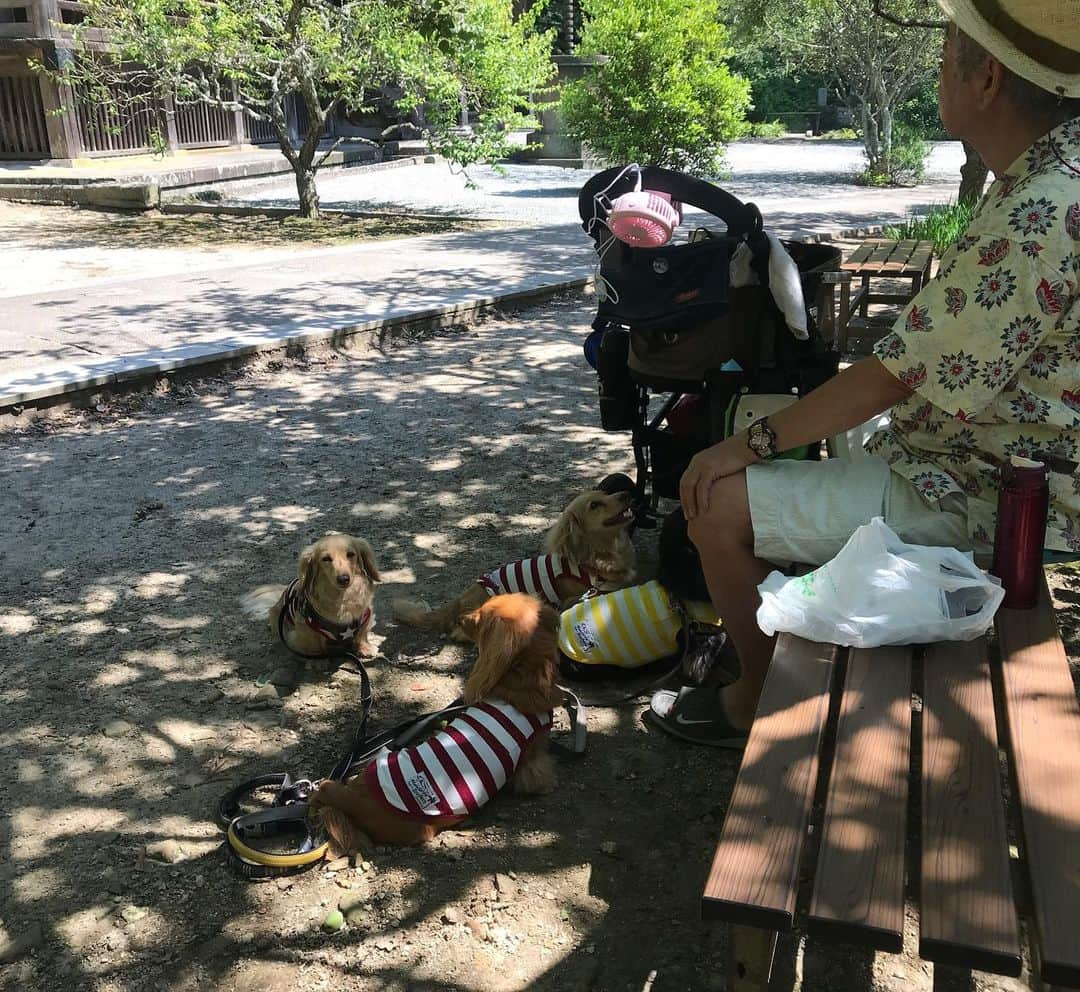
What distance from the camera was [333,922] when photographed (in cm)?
258

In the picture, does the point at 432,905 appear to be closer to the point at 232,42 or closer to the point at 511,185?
the point at 232,42

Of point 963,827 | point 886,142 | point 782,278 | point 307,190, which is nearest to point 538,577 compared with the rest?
point 782,278

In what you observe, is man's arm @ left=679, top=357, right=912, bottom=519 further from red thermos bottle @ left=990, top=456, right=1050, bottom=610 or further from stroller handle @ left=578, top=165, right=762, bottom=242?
stroller handle @ left=578, top=165, right=762, bottom=242

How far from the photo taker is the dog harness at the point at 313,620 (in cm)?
365

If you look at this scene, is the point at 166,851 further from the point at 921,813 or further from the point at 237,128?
the point at 237,128

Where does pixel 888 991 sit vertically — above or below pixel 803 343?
below

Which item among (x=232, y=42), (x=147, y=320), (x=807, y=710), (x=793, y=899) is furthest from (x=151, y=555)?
(x=232, y=42)

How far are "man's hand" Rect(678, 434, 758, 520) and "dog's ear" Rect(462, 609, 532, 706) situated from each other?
57 cm

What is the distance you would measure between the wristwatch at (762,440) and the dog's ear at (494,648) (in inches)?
31.1

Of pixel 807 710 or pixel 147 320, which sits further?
pixel 147 320

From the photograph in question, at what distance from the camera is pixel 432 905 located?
8.71ft

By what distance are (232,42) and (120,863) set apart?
1274 cm

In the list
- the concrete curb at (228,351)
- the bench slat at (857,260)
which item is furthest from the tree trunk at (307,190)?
the bench slat at (857,260)

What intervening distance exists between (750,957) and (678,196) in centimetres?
280
